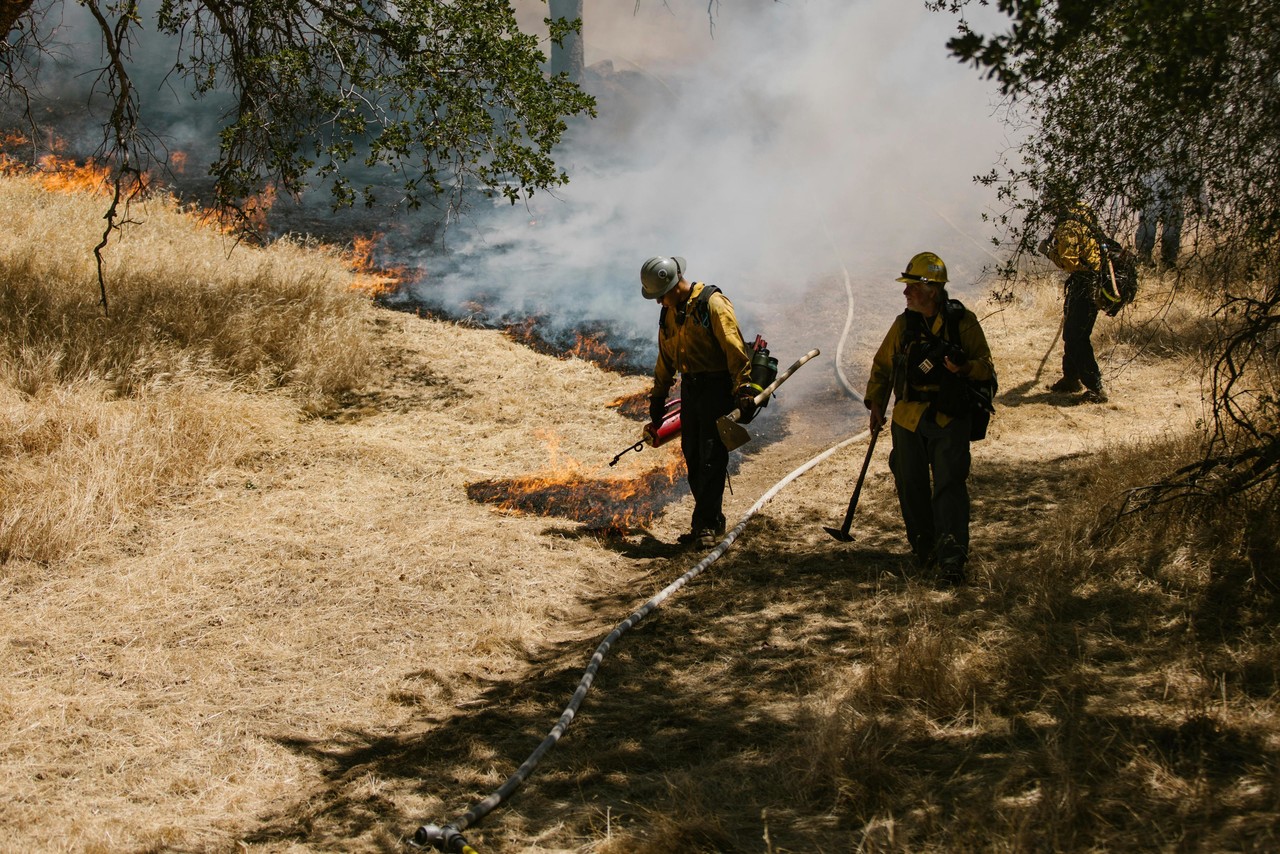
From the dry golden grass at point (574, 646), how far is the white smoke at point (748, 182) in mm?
4126

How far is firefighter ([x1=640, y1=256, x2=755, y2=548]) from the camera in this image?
20.2 ft

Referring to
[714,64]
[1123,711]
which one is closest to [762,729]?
[1123,711]

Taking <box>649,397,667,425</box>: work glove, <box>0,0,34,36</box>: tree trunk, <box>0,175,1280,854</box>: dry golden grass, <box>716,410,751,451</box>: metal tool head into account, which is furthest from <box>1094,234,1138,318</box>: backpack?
<box>0,0,34,36</box>: tree trunk

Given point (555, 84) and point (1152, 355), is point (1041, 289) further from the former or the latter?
point (555, 84)

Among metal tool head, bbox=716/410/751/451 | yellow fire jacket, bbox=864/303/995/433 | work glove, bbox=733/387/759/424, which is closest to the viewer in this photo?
yellow fire jacket, bbox=864/303/995/433

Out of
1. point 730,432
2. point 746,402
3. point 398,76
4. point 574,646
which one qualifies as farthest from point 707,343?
point 398,76

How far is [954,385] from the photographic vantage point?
5.04 meters

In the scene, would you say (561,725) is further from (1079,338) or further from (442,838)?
(1079,338)

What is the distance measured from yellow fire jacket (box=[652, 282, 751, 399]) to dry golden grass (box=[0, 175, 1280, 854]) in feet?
3.92

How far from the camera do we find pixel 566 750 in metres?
4.01

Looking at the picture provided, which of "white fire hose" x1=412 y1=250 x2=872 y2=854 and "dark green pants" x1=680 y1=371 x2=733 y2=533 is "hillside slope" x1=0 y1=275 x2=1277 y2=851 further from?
"dark green pants" x1=680 y1=371 x2=733 y2=533

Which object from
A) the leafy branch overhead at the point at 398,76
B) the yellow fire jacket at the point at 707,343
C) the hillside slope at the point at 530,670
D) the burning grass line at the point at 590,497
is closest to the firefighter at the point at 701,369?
the yellow fire jacket at the point at 707,343

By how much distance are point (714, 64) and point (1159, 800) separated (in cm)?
2384

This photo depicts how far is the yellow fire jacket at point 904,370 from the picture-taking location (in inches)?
197
